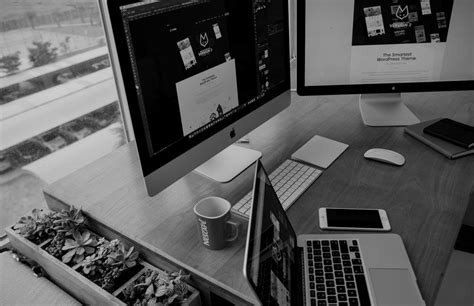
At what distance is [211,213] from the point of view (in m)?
0.97

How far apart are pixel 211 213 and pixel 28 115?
94 centimetres

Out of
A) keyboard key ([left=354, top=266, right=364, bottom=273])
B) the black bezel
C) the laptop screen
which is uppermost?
the black bezel

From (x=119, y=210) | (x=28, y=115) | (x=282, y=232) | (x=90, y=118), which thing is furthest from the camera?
(x=90, y=118)

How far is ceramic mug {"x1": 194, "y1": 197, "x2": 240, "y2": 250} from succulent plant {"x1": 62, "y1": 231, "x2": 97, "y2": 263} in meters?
0.32

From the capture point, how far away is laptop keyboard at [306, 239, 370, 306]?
0.82m

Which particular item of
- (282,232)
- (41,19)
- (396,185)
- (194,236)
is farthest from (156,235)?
(41,19)

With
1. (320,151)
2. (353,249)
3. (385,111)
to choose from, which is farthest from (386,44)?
(353,249)

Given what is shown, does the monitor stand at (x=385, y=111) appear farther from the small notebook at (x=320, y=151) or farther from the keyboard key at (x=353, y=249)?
the keyboard key at (x=353, y=249)

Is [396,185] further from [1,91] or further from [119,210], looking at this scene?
[1,91]

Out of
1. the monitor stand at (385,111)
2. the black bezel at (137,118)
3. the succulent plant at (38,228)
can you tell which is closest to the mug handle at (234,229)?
the black bezel at (137,118)

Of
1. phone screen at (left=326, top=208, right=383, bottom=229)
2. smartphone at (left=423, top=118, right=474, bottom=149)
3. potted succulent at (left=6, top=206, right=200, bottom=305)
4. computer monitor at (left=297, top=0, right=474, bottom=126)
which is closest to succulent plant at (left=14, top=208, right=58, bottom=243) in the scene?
potted succulent at (left=6, top=206, right=200, bottom=305)

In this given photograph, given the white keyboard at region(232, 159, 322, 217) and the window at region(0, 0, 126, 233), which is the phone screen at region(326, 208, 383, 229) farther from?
the window at region(0, 0, 126, 233)

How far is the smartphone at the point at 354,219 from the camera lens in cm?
99

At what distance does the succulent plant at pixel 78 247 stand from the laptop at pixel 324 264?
0.53m
